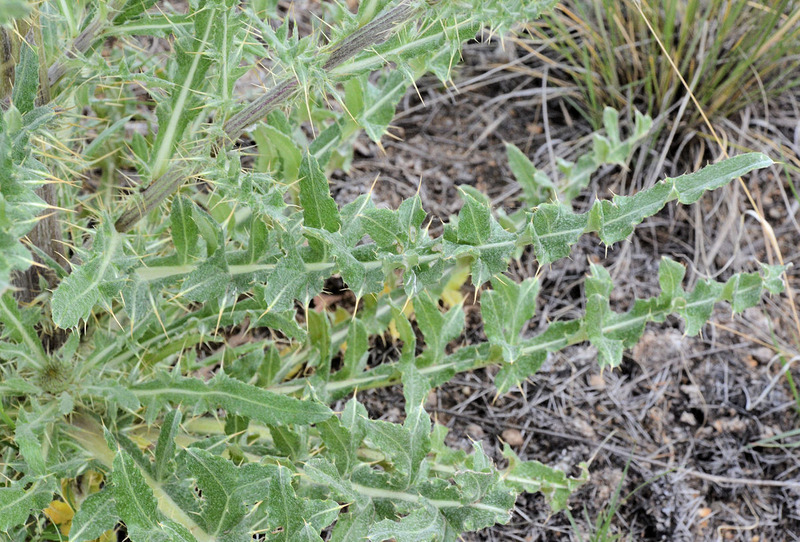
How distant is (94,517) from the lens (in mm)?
1457

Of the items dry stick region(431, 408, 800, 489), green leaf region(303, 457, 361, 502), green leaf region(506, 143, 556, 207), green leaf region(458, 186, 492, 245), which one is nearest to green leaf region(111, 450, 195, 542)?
green leaf region(303, 457, 361, 502)

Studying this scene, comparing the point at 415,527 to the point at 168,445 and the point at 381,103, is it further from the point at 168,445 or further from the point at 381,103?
the point at 381,103

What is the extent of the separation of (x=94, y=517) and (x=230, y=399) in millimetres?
333

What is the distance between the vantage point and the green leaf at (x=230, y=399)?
4.94ft

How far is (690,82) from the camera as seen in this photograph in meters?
2.78

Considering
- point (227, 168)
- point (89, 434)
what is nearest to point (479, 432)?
point (89, 434)

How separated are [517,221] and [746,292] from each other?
67cm

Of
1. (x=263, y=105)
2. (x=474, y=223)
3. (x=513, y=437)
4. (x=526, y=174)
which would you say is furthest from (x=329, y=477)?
(x=526, y=174)

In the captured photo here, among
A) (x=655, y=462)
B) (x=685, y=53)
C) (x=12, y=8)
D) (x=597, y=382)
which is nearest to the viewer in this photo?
(x=12, y=8)

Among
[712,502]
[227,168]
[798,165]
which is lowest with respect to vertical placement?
[712,502]

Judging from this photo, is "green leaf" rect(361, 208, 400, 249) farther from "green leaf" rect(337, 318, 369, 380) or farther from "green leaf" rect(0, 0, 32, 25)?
"green leaf" rect(0, 0, 32, 25)

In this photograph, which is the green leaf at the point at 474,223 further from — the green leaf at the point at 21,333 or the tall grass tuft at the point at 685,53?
the tall grass tuft at the point at 685,53

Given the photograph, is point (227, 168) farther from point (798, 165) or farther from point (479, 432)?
point (798, 165)

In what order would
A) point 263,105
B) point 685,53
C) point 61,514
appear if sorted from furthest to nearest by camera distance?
point 685,53, point 61,514, point 263,105
